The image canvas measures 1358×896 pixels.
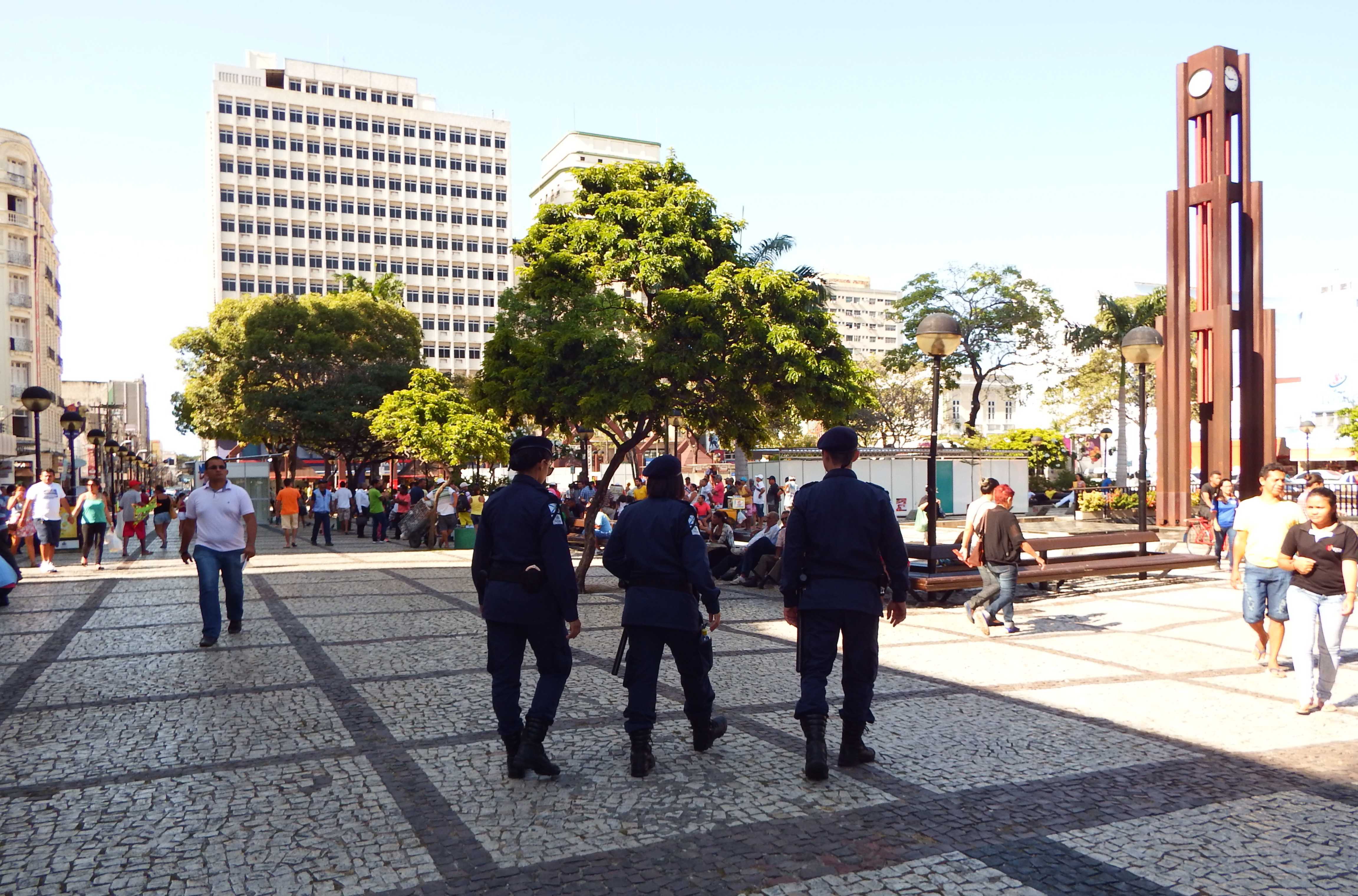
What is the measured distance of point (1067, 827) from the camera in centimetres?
439

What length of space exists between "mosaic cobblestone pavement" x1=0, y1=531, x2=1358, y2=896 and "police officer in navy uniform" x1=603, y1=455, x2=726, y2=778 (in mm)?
379

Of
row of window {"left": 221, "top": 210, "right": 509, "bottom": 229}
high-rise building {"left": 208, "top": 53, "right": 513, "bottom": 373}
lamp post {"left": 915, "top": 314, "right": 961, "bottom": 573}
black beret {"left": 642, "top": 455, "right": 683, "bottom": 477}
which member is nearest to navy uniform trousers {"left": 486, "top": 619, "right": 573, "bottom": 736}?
black beret {"left": 642, "top": 455, "right": 683, "bottom": 477}

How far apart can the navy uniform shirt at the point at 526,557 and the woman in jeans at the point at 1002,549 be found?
590 centimetres

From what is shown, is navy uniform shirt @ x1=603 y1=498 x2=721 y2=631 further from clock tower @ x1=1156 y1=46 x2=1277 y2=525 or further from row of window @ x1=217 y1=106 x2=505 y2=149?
row of window @ x1=217 y1=106 x2=505 y2=149

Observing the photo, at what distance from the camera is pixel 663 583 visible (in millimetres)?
5160

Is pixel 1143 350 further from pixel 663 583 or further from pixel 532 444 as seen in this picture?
pixel 532 444

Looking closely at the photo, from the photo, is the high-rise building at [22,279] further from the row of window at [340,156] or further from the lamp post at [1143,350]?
the lamp post at [1143,350]

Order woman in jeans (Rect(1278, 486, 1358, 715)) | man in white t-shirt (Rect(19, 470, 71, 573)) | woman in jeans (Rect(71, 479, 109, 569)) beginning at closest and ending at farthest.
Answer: woman in jeans (Rect(1278, 486, 1358, 715))
man in white t-shirt (Rect(19, 470, 71, 573))
woman in jeans (Rect(71, 479, 109, 569))

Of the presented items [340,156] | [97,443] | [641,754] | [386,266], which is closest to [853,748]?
[641,754]

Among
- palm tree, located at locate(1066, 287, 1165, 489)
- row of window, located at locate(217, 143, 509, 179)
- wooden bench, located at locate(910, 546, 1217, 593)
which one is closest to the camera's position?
wooden bench, located at locate(910, 546, 1217, 593)

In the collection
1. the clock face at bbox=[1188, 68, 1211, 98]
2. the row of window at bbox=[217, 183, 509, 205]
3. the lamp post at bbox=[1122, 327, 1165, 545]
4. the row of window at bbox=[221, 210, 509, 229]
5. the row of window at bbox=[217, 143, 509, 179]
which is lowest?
the lamp post at bbox=[1122, 327, 1165, 545]

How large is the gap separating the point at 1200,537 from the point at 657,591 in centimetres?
1802

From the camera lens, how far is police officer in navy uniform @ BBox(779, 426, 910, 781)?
5105 millimetres

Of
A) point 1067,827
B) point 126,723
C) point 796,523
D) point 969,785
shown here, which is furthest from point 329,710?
point 1067,827
